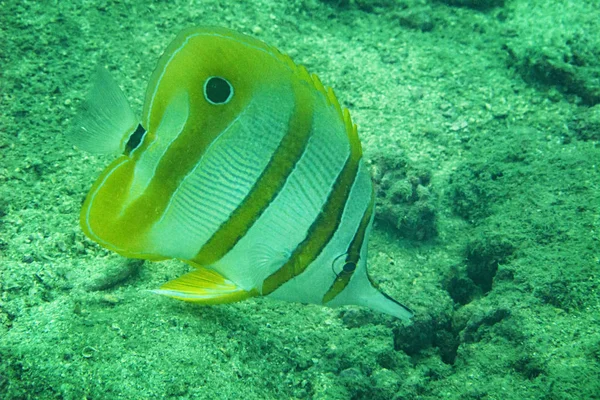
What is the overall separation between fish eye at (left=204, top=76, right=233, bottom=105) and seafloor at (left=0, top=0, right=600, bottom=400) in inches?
45.0

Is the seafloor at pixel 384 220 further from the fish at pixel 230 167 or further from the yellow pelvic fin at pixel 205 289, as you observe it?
the fish at pixel 230 167

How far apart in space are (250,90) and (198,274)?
825 millimetres

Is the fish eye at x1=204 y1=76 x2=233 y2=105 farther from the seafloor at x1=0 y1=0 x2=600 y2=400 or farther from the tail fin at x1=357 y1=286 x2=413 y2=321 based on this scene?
the seafloor at x1=0 y1=0 x2=600 y2=400

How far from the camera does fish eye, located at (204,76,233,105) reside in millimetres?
1530

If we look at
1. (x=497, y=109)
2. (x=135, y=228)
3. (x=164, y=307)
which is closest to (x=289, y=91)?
(x=135, y=228)

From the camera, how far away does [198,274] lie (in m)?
1.93

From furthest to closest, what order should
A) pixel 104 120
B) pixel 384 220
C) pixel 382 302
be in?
pixel 384 220 < pixel 382 302 < pixel 104 120

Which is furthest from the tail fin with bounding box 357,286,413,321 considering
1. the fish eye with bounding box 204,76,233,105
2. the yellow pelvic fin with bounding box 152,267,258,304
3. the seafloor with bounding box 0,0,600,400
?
the fish eye with bounding box 204,76,233,105

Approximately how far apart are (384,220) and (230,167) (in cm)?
190

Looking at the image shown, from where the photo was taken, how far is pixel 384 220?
325 cm

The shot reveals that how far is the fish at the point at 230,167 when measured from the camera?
1520 millimetres

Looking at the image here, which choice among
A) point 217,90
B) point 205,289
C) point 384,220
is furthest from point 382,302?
point 384,220

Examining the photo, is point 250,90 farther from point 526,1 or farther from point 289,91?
point 526,1

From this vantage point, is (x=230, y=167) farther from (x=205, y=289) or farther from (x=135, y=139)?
(x=205, y=289)
